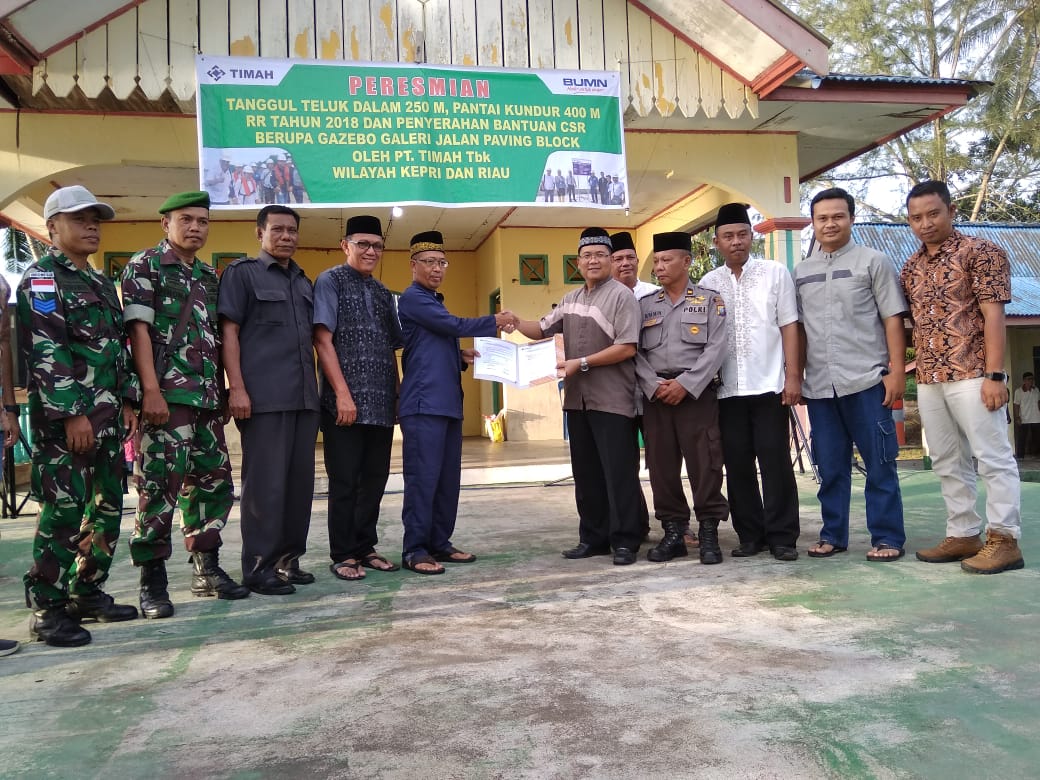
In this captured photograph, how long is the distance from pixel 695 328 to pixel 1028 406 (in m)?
14.6

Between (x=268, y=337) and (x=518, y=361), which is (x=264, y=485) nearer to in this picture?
(x=268, y=337)

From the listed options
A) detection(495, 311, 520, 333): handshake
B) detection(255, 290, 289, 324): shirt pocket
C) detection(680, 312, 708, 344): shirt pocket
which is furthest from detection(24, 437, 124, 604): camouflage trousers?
detection(680, 312, 708, 344): shirt pocket

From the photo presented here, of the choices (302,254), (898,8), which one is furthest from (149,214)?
(898,8)

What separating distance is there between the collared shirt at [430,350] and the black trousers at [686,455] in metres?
1.03

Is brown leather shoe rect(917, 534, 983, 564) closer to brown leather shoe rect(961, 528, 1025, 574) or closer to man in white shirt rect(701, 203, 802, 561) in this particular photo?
brown leather shoe rect(961, 528, 1025, 574)

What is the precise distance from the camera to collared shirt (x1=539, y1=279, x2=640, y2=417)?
4305mm

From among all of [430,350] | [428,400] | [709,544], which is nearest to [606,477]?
[709,544]

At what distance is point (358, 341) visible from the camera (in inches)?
163

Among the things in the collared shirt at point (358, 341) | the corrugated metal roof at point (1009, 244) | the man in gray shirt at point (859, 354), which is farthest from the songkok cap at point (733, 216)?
the corrugated metal roof at point (1009, 244)

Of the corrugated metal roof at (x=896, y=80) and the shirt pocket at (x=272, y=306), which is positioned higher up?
the corrugated metal roof at (x=896, y=80)

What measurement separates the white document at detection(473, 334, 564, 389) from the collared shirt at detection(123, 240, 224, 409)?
1385mm

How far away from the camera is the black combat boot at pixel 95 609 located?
A: 335 cm

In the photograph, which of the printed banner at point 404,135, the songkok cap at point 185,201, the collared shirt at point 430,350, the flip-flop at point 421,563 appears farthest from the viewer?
the printed banner at point 404,135

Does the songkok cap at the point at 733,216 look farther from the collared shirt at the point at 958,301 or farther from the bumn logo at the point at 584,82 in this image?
the bumn logo at the point at 584,82
